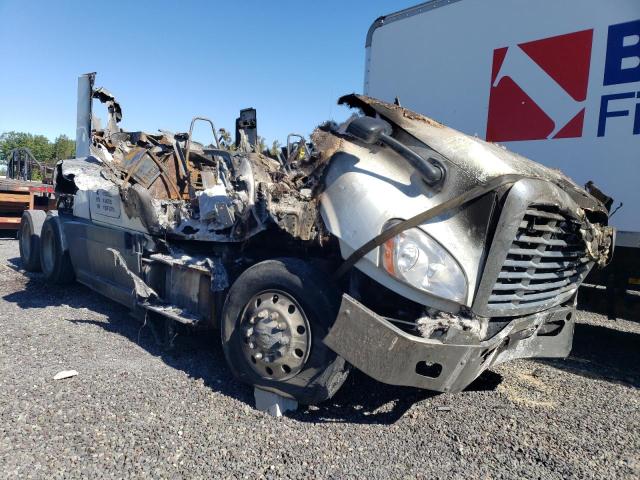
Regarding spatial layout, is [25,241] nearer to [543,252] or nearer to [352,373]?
[352,373]

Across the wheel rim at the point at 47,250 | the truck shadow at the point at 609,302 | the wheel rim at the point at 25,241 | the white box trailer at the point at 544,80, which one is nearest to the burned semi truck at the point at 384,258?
the white box trailer at the point at 544,80

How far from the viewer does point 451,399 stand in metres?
3.60

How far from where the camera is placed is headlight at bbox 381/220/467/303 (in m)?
2.57

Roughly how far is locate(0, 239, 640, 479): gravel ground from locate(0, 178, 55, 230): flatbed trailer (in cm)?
836

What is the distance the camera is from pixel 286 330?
3.12 meters

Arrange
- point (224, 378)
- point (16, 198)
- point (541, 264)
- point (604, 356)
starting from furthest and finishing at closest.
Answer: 1. point (16, 198)
2. point (604, 356)
3. point (224, 378)
4. point (541, 264)

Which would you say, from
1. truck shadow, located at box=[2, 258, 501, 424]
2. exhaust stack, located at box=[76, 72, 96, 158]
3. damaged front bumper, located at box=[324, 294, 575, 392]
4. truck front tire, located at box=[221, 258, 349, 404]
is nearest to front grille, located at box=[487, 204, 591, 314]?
damaged front bumper, located at box=[324, 294, 575, 392]

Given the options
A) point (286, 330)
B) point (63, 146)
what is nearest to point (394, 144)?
point (286, 330)

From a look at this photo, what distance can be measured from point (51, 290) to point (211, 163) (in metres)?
2.94

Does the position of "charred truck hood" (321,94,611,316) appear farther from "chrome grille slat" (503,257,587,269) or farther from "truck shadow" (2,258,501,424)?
"truck shadow" (2,258,501,424)

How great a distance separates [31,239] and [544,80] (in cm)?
755

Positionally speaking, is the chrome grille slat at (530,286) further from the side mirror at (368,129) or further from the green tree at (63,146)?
the green tree at (63,146)

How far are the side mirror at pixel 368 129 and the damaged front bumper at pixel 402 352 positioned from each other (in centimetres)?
93

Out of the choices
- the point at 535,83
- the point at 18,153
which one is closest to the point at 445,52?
the point at 535,83
